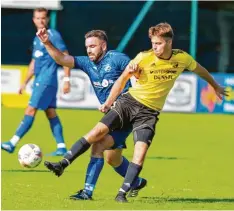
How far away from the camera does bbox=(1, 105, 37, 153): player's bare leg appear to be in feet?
47.0

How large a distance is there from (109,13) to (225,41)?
11.2 feet

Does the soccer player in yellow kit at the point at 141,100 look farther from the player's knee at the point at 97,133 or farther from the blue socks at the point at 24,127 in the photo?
the blue socks at the point at 24,127

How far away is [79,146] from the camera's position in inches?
388

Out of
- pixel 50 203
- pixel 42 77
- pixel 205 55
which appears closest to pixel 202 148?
pixel 42 77

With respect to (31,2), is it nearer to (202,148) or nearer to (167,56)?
(202,148)

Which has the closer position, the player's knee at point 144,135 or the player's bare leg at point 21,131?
the player's knee at point 144,135

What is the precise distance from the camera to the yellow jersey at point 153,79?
1003cm

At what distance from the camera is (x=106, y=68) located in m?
10.4

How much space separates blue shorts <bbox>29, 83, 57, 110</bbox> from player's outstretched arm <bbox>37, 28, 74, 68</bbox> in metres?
4.64

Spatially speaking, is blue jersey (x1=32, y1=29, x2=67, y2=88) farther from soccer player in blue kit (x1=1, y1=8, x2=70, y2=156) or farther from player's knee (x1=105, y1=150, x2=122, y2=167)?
player's knee (x1=105, y1=150, x2=122, y2=167)

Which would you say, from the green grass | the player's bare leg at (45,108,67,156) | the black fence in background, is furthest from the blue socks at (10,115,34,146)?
the black fence in background

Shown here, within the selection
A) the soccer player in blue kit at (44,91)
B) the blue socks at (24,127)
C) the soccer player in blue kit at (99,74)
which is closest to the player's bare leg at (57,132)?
the soccer player in blue kit at (44,91)

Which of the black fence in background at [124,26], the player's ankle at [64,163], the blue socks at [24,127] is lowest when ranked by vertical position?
the black fence in background at [124,26]

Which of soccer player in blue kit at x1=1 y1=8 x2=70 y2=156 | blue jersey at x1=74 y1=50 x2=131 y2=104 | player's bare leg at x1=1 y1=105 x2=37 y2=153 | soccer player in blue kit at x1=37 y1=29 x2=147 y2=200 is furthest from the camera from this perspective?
soccer player in blue kit at x1=1 y1=8 x2=70 y2=156
